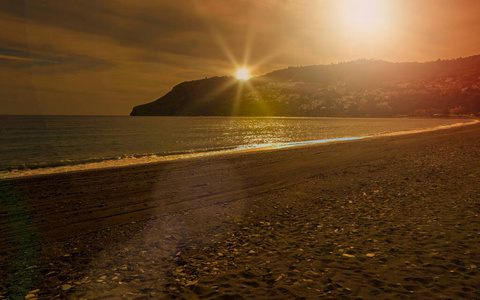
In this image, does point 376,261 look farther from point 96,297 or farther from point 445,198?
point 445,198

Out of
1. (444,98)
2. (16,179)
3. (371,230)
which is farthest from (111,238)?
(444,98)

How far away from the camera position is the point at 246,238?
730 cm

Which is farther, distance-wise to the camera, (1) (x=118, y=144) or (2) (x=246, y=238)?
(1) (x=118, y=144)

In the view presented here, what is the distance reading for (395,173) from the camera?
601 inches

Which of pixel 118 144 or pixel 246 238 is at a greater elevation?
pixel 246 238

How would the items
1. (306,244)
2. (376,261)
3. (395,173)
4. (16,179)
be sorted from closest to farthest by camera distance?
1. (376,261)
2. (306,244)
3. (395,173)
4. (16,179)

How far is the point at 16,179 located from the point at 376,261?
1821 centimetres

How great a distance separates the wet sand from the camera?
16.5 feet

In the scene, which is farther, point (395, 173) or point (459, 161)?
point (459, 161)

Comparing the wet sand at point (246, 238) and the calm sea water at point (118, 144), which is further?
the calm sea water at point (118, 144)

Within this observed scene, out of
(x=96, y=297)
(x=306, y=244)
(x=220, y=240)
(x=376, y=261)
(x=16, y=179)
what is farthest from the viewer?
(x=16, y=179)

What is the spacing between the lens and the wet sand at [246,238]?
5.02 metres

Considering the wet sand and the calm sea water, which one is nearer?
the wet sand

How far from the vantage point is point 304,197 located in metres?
11.3
